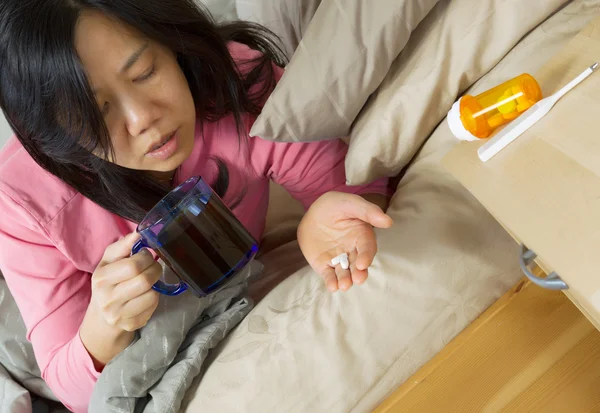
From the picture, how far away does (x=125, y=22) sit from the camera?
24.6 inches

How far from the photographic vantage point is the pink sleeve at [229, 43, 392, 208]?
873 mm

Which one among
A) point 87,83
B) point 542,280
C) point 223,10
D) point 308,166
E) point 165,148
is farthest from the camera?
point 223,10

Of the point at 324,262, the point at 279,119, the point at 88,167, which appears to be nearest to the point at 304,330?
the point at 324,262

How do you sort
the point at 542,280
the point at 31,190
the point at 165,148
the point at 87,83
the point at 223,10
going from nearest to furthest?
the point at 542,280
the point at 87,83
the point at 165,148
the point at 31,190
the point at 223,10

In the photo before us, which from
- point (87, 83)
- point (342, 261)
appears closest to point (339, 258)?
point (342, 261)

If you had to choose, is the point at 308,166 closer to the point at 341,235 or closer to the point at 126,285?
the point at 341,235

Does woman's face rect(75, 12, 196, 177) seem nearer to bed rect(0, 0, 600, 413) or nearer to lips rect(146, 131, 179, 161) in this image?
lips rect(146, 131, 179, 161)

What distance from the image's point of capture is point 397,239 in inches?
27.8

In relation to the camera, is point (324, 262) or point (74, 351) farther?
point (74, 351)

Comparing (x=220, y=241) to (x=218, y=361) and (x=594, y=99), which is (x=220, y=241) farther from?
(x=594, y=99)

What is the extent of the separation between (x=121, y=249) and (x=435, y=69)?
0.49 m

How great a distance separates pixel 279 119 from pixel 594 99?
15.4 inches

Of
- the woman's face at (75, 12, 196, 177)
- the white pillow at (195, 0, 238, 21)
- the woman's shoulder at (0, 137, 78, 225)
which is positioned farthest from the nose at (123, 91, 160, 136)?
the white pillow at (195, 0, 238, 21)

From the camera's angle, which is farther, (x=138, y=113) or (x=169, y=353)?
(x=169, y=353)
